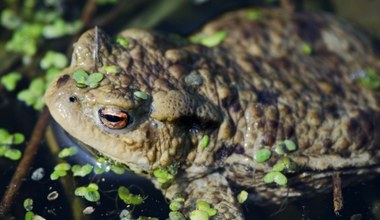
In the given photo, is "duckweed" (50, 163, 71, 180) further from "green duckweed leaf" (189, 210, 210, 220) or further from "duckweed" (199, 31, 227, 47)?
"duckweed" (199, 31, 227, 47)

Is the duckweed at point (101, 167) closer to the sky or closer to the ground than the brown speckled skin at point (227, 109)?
closer to the ground

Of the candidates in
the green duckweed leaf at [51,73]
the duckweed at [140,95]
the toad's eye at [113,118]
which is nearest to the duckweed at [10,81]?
the green duckweed leaf at [51,73]

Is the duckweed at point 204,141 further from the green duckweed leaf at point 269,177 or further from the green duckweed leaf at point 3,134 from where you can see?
the green duckweed leaf at point 3,134

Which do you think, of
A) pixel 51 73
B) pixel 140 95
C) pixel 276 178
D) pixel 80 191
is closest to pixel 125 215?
pixel 80 191

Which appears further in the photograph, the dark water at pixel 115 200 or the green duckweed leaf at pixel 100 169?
the green duckweed leaf at pixel 100 169

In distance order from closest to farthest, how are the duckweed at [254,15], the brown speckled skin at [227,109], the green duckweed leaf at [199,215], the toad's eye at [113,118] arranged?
the toad's eye at [113,118] < the brown speckled skin at [227,109] < the green duckweed leaf at [199,215] < the duckweed at [254,15]

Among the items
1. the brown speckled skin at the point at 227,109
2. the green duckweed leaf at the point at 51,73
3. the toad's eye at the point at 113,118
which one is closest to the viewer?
the toad's eye at the point at 113,118

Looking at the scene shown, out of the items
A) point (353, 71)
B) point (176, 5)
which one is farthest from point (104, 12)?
point (353, 71)

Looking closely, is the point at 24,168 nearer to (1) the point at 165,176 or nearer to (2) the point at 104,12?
(1) the point at 165,176
